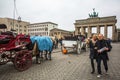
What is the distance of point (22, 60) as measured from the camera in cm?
742

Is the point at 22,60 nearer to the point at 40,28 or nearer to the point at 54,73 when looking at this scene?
the point at 54,73

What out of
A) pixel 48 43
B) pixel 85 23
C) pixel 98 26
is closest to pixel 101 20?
pixel 98 26

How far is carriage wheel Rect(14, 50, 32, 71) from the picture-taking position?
718 centimetres

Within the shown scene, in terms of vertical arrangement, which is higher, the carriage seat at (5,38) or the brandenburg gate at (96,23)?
the brandenburg gate at (96,23)

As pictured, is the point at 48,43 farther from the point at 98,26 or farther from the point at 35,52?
the point at 98,26

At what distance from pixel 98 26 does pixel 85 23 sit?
7335 millimetres

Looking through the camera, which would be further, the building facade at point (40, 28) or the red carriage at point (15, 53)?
the building facade at point (40, 28)

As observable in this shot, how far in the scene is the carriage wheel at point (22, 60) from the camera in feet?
23.5

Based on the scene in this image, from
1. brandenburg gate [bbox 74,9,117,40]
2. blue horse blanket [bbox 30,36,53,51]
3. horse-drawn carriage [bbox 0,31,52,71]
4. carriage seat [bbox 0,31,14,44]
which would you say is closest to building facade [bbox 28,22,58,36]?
brandenburg gate [bbox 74,9,117,40]

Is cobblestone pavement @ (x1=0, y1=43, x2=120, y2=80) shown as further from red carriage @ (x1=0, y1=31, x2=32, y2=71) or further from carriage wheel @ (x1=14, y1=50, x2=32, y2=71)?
red carriage @ (x1=0, y1=31, x2=32, y2=71)

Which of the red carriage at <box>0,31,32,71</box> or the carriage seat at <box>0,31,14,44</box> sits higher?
the carriage seat at <box>0,31,14,44</box>

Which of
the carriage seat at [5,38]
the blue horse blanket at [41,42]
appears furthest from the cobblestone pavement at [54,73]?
the carriage seat at [5,38]

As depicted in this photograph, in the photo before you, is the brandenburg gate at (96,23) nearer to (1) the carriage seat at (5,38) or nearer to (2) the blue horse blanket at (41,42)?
(2) the blue horse blanket at (41,42)

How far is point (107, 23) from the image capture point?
7331 centimetres
